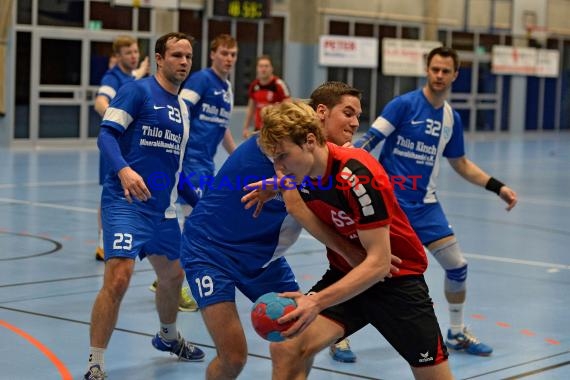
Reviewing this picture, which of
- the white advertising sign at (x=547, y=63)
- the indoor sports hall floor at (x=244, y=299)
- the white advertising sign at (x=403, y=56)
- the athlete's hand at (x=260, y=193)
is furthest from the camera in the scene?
the white advertising sign at (x=547, y=63)

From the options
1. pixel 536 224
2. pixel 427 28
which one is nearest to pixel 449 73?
pixel 536 224

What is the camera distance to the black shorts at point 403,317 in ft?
15.1

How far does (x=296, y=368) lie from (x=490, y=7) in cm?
3137

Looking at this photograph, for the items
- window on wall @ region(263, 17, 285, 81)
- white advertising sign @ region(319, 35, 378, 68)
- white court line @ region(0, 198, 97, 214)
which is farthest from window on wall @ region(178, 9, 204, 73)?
white court line @ region(0, 198, 97, 214)

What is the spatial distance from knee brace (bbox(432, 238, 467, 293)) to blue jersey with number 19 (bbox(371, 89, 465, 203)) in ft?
1.27

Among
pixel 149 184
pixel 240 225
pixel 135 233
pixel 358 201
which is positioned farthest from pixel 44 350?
pixel 358 201

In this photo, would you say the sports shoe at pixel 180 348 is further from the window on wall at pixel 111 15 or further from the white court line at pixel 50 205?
the window on wall at pixel 111 15

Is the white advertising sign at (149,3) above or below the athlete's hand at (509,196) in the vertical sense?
above

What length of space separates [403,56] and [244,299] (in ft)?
78.1

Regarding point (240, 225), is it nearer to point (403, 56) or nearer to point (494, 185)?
point (494, 185)

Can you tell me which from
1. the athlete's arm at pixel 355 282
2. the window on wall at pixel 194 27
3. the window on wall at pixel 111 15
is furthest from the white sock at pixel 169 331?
the window on wall at pixel 194 27

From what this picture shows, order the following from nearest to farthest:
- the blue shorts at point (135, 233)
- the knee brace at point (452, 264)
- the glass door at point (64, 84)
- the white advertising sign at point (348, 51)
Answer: the blue shorts at point (135, 233), the knee brace at point (452, 264), the glass door at point (64, 84), the white advertising sign at point (348, 51)

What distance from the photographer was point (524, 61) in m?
35.5

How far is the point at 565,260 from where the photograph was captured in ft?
35.9
